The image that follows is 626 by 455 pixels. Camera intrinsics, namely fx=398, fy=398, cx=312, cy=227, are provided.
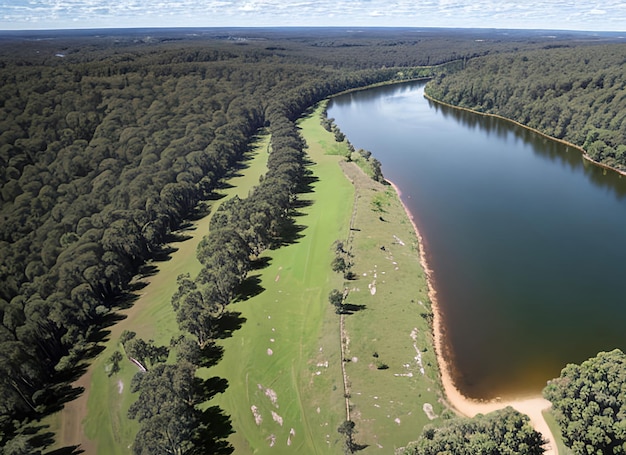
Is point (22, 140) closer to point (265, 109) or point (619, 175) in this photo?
point (265, 109)

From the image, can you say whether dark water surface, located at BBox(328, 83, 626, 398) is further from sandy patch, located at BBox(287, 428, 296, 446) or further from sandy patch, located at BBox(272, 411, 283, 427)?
sandy patch, located at BBox(272, 411, 283, 427)

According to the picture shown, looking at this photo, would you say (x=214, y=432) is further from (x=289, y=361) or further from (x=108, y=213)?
(x=108, y=213)

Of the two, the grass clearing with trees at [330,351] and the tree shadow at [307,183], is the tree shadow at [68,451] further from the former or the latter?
the tree shadow at [307,183]

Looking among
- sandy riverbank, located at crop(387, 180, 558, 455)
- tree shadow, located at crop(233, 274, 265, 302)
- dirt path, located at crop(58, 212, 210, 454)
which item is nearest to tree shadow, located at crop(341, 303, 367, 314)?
sandy riverbank, located at crop(387, 180, 558, 455)

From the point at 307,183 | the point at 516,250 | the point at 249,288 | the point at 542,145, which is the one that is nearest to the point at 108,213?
the point at 249,288

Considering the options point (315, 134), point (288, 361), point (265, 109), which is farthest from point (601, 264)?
point (265, 109)

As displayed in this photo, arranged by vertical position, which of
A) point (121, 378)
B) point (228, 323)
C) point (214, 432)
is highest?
point (228, 323)
